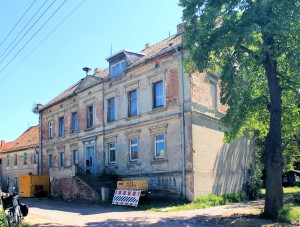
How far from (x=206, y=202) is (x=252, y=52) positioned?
29.7ft

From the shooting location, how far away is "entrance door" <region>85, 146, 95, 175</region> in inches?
1064

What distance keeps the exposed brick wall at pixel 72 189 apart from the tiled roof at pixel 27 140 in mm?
13687

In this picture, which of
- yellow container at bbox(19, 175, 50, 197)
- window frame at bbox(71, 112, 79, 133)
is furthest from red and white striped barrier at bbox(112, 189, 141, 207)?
yellow container at bbox(19, 175, 50, 197)

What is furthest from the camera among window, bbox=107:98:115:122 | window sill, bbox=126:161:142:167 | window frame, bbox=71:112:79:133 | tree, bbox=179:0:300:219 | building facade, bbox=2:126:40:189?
building facade, bbox=2:126:40:189

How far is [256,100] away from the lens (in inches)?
566

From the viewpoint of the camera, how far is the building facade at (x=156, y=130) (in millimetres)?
19891

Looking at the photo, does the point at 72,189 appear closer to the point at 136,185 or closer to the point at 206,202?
the point at 136,185

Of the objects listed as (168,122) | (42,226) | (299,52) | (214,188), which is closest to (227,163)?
(214,188)

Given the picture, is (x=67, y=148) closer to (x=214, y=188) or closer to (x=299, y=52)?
(x=214, y=188)

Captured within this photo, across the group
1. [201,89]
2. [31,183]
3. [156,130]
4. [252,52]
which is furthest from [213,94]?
[31,183]

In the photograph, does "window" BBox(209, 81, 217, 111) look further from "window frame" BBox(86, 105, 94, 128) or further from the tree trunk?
"window frame" BBox(86, 105, 94, 128)

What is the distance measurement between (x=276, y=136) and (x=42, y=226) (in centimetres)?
903

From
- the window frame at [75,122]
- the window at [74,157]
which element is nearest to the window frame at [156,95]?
the window frame at [75,122]

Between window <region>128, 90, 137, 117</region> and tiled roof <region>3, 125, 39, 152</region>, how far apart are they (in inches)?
757
